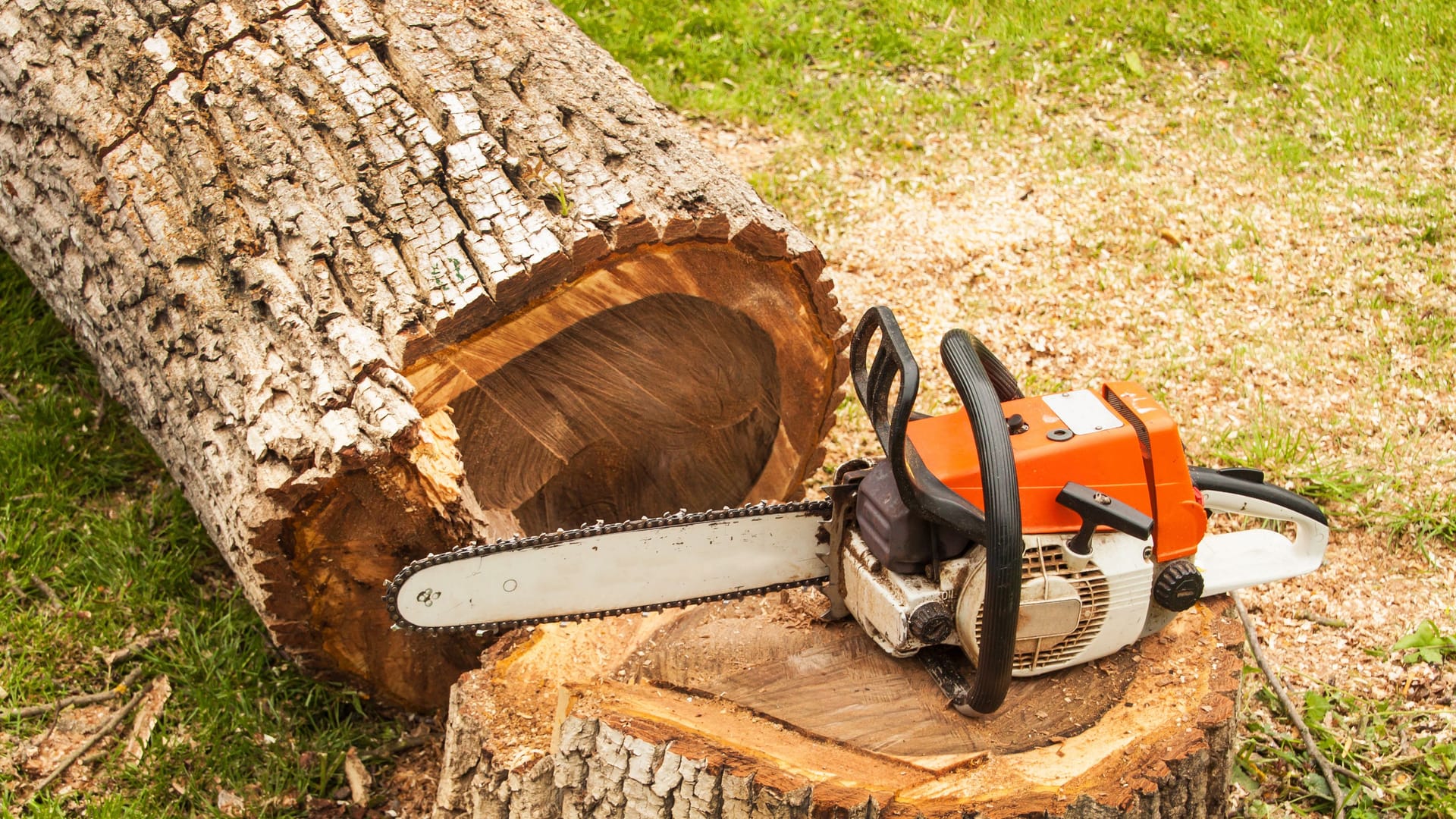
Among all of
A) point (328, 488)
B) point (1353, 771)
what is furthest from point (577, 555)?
point (1353, 771)

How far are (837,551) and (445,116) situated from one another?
1.24 metres

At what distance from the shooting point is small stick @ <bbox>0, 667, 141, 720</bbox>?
101 inches

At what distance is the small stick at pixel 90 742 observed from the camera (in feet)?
8.05

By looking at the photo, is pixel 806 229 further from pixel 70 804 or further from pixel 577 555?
pixel 70 804

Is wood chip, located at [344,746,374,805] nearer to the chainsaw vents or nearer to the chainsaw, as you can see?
the chainsaw

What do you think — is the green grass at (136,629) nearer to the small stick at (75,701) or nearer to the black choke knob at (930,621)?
the small stick at (75,701)

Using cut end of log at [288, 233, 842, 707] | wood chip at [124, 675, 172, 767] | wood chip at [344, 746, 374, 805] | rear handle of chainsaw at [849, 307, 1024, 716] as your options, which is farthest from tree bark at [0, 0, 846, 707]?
rear handle of chainsaw at [849, 307, 1024, 716]

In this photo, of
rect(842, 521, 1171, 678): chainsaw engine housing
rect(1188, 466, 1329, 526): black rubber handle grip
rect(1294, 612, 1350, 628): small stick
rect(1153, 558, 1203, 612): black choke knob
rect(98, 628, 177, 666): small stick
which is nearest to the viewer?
rect(842, 521, 1171, 678): chainsaw engine housing

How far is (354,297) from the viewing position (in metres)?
2.24

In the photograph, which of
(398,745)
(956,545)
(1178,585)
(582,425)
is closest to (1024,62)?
(582,425)

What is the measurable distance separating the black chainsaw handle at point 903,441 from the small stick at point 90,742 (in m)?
1.83

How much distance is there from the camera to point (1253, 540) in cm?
236

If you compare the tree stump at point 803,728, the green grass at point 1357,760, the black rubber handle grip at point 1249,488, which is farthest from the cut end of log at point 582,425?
the green grass at point 1357,760

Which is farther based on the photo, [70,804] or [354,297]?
[70,804]
